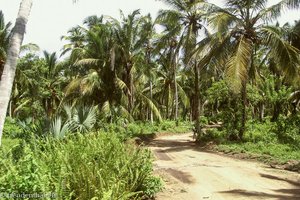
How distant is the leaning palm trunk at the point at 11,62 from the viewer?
19.0 ft

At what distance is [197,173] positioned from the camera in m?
9.54

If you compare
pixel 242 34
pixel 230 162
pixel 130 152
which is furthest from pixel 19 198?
pixel 242 34

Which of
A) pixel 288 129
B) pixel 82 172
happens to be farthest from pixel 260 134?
pixel 82 172

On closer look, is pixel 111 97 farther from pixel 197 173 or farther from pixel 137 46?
pixel 197 173

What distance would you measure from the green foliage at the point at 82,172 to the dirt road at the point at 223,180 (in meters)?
1.08

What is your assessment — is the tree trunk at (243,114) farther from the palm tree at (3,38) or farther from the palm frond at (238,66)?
the palm tree at (3,38)

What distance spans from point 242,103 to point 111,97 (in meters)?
8.10

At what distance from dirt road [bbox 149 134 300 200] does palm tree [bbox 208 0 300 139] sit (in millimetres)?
3844

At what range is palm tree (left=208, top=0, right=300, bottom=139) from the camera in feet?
45.4

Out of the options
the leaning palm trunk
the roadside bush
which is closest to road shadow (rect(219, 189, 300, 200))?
the leaning palm trunk

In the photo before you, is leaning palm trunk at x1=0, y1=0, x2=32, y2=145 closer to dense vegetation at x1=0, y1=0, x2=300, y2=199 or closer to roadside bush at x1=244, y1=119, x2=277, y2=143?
dense vegetation at x1=0, y1=0, x2=300, y2=199

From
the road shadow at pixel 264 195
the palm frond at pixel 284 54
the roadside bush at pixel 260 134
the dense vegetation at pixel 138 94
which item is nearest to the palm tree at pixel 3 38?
the dense vegetation at pixel 138 94

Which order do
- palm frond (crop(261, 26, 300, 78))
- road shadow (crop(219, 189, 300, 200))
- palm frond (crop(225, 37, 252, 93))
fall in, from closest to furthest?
road shadow (crop(219, 189, 300, 200)), palm frond (crop(225, 37, 252, 93)), palm frond (crop(261, 26, 300, 78))

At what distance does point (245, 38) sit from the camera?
15445mm
